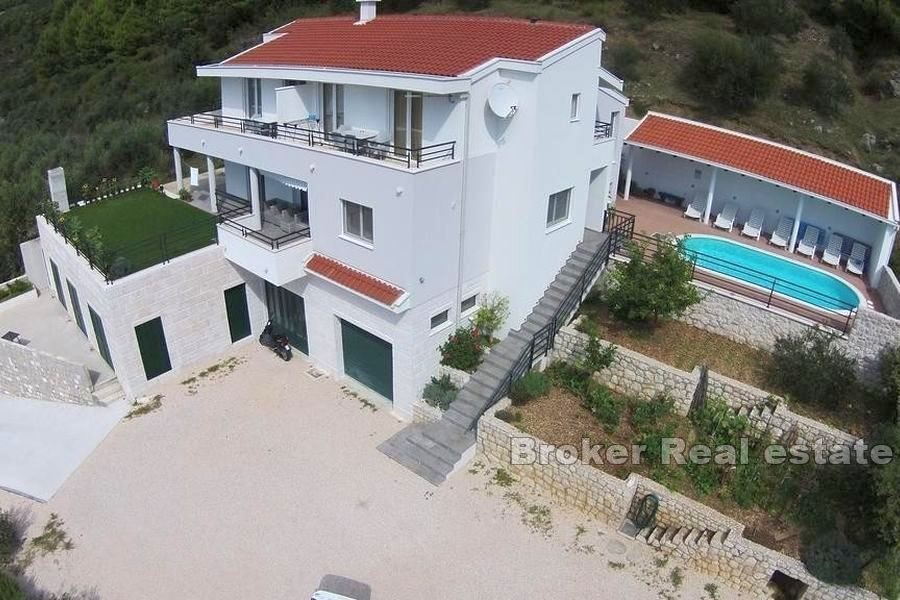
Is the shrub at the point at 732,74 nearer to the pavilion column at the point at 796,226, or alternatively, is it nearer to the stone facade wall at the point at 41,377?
the pavilion column at the point at 796,226

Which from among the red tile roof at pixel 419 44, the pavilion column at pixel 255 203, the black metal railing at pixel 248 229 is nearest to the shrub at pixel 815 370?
the red tile roof at pixel 419 44

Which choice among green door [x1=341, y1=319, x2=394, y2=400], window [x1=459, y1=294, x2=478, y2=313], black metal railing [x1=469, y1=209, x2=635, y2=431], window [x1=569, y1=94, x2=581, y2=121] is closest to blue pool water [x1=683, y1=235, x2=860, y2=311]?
black metal railing [x1=469, y1=209, x2=635, y2=431]

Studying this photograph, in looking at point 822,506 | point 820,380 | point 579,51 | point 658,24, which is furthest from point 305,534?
point 658,24

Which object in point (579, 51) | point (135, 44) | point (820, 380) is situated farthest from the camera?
point (135, 44)

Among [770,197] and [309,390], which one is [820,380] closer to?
[770,197]

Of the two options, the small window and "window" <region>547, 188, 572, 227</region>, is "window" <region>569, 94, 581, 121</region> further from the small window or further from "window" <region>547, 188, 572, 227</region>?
the small window

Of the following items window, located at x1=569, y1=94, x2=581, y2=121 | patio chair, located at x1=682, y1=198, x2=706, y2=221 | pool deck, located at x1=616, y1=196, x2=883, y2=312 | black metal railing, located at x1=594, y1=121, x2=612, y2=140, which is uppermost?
window, located at x1=569, y1=94, x2=581, y2=121
